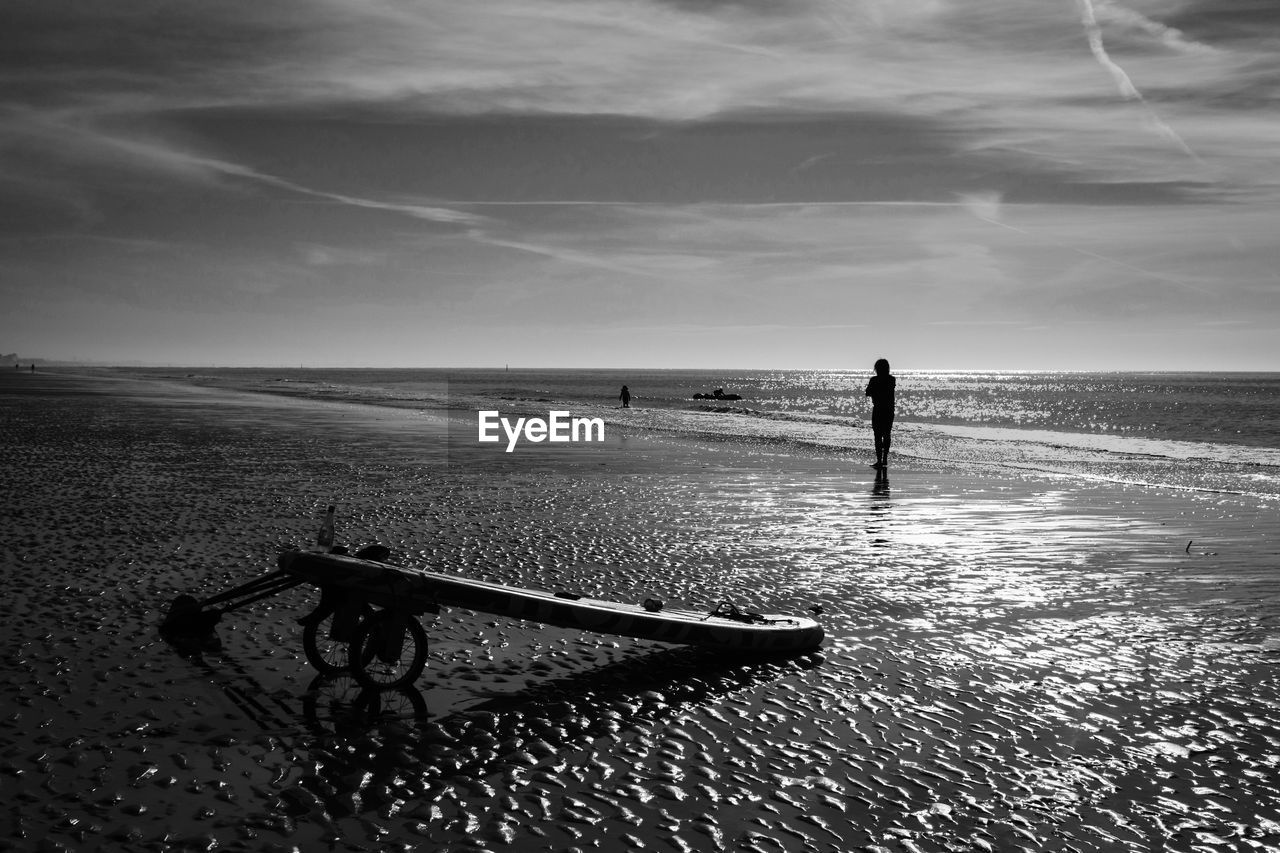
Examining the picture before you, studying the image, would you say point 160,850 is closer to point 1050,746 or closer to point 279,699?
point 279,699

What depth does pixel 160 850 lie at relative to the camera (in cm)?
423

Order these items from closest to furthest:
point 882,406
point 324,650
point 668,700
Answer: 1. point 668,700
2. point 324,650
3. point 882,406

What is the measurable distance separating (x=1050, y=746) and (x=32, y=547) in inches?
447

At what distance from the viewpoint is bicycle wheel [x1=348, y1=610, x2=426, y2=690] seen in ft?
21.0

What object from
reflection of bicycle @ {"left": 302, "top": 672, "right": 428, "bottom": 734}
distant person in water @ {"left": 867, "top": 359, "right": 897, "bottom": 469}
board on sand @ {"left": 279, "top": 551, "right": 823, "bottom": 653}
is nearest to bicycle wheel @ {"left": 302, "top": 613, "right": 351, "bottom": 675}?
reflection of bicycle @ {"left": 302, "top": 672, "right": 428, "bottom": 734}

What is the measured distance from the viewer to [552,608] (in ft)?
22.7

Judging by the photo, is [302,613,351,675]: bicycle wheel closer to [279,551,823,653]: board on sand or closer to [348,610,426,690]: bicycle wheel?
[348,610,426,690]: bicycle wheel

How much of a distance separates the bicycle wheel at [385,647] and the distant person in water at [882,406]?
1668cm

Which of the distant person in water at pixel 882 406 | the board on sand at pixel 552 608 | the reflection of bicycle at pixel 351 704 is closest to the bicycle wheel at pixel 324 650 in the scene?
the reflection of bicycle at pixel 351 704

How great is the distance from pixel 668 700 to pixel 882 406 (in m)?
17.5

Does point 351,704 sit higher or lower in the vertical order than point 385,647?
lower

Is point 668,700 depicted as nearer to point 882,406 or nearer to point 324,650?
point 324,650

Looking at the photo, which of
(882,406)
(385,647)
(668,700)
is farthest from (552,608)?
(882,406)

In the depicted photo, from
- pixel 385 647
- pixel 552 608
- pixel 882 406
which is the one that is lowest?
pixel 385 647
